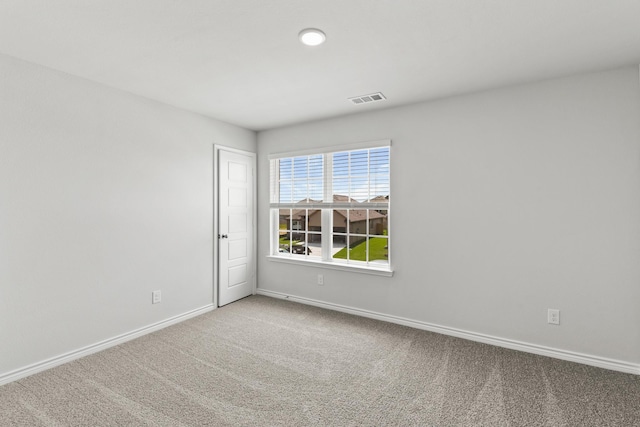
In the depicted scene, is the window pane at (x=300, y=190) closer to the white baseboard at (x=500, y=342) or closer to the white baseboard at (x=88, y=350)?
the white baseboard at (x=500, y=342)

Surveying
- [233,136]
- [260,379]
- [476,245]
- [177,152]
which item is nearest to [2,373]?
[260,379]

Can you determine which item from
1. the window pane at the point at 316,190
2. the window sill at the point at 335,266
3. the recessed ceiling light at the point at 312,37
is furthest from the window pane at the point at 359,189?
the recessed ceiling light at the point at 312,37

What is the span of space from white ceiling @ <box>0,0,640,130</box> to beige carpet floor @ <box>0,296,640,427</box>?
2.48 meters

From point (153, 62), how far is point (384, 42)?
1.82 m

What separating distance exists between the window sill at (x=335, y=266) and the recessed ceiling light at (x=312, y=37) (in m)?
2.46

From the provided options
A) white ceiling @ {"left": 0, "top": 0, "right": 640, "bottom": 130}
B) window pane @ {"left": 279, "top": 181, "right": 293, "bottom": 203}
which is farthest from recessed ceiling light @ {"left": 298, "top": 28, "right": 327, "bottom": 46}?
window pane @ {"left": 279, "top": 181, "right": 293, "bottom": 203}

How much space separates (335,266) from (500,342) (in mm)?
1904

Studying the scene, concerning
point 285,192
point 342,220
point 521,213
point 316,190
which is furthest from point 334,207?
point 521,213

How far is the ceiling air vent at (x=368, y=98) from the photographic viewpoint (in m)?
3.15

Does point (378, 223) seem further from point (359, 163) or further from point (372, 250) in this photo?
point (359, 163)

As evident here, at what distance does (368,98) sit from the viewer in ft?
10.6

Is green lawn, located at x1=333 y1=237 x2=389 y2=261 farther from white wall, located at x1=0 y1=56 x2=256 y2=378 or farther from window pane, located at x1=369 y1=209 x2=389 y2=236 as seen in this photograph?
white wall, located at x1=0 y1=56 x2=256 y2=378

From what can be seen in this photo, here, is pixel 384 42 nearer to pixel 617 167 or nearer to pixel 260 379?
pixel 617 167

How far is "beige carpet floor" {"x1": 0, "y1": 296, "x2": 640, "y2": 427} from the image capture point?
6.37 feet
